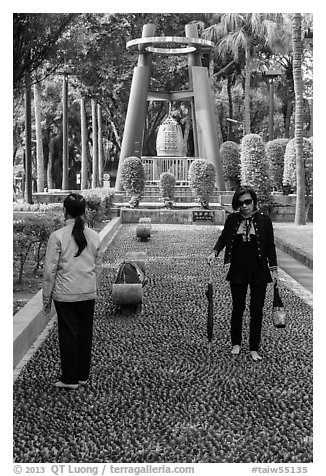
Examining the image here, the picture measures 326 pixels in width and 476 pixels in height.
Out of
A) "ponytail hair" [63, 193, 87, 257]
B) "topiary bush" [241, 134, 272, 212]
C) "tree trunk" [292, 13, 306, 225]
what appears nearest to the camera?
"ponytail hair" [63, 193, 87, 257]

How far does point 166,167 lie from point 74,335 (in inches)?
818

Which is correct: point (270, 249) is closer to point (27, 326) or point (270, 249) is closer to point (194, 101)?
point (27, 326)

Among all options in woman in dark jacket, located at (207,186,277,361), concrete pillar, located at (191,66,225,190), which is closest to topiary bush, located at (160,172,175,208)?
concrete pillar, located at (191,66,225,190)

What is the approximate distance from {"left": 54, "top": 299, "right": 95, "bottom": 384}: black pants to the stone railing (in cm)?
2037

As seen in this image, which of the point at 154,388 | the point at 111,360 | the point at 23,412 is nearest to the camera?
the point at 23,412

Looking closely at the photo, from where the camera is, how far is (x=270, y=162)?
24.6 metres

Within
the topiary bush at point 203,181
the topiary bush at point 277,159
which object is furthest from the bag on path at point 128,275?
the topiary bush at point 277,159

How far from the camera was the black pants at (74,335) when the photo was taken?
205 inches

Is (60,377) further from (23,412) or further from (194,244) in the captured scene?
(194,244)

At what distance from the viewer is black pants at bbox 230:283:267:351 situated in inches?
228

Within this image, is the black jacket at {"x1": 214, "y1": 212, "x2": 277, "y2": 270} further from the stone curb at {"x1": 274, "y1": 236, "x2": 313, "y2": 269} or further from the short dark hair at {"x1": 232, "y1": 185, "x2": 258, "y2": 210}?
the stone curb at {"x1": 274, "y1": 236, "x2": 313, "y2": 269}
